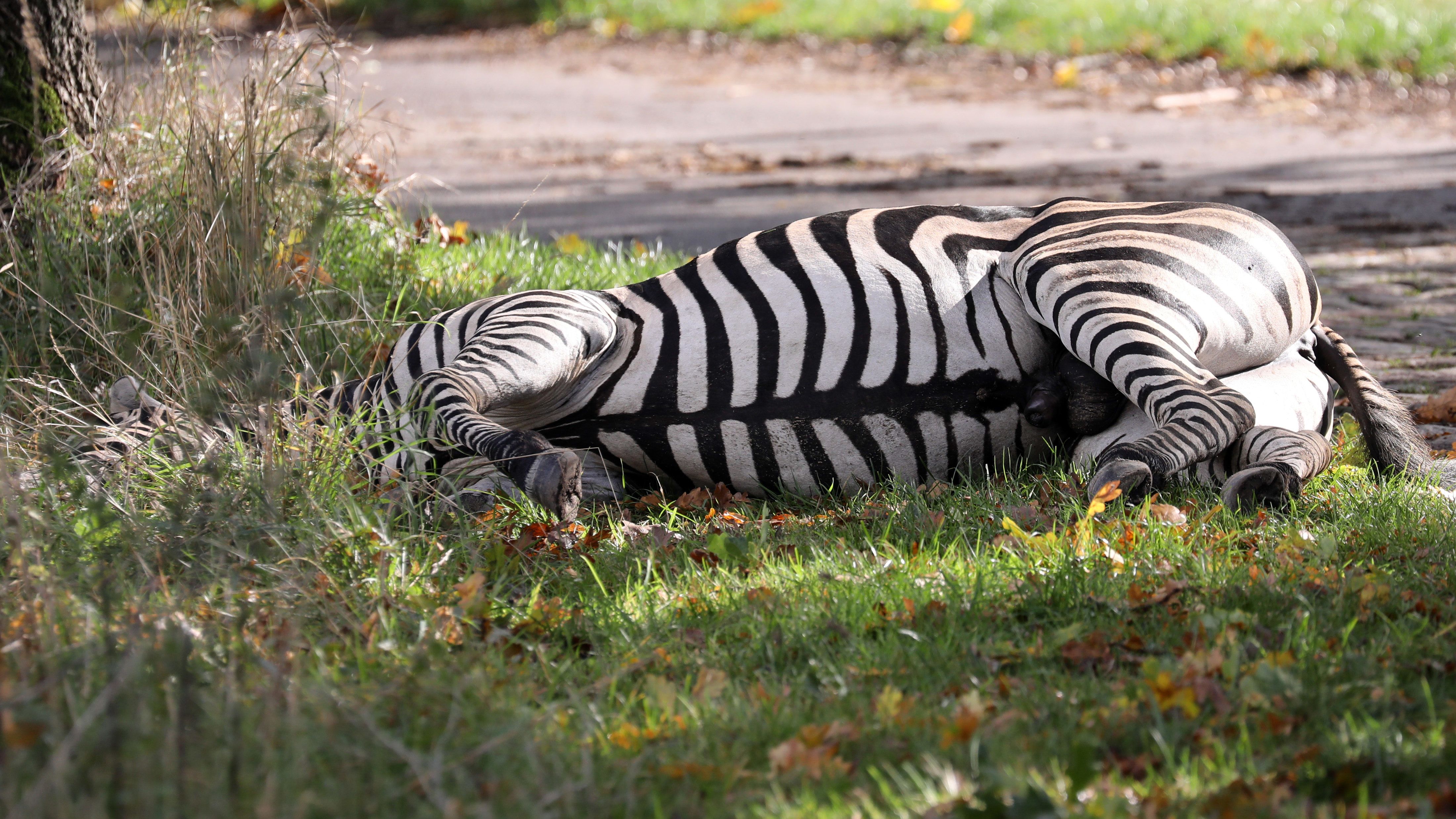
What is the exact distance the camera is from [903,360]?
3.84 m

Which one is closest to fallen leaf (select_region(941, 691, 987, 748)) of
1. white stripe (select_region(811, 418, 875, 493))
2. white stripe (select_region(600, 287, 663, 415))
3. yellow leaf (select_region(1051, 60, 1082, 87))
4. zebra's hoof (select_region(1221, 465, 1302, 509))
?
zebra's hoof (select_region(1221, 465, 1302, 509))

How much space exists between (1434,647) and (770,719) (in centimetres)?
139

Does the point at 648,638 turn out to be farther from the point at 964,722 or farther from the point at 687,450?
the point at 687,450

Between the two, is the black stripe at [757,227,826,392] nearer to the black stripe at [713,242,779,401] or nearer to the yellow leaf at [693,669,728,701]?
the black stripe at [713,242,779,401]

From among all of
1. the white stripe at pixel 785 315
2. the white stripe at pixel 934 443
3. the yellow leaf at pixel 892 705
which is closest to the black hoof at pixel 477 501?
the white stripe at pixel 785 315

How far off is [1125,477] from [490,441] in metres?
1.74

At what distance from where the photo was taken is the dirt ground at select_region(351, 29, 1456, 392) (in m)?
7.20

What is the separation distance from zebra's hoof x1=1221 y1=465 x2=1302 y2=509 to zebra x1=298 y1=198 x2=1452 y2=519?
0.17m

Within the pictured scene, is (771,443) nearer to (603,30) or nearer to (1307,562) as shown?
(1307,562)

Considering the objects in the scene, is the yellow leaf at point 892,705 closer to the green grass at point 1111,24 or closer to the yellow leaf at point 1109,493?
the yellow leaf at point 1109,493

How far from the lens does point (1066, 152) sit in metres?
9.80

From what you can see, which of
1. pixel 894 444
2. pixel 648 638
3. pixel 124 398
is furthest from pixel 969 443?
pixel 124 398

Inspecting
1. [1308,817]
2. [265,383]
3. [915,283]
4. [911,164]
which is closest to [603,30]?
[911,164]

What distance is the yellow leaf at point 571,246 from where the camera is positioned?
6.32 meters
